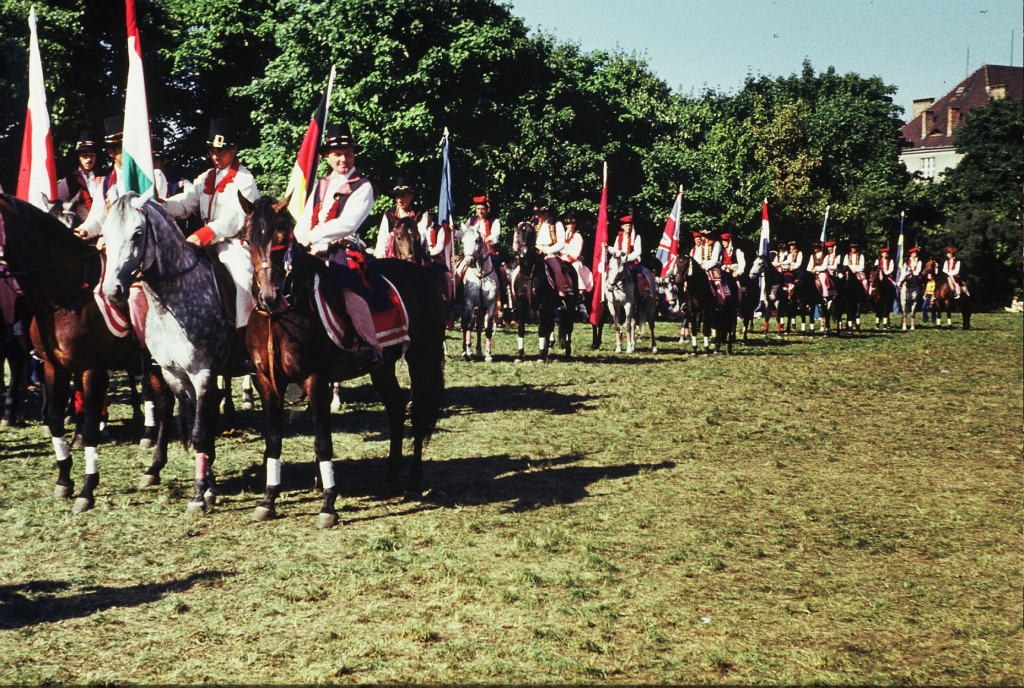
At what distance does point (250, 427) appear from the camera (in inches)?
535

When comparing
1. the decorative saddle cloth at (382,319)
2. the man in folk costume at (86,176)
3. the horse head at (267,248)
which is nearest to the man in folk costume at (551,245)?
the man in folk costume at (86,176)

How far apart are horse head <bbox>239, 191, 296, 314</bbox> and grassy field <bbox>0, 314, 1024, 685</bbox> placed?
213 centimetres

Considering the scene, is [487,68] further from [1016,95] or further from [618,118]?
[1016,95]

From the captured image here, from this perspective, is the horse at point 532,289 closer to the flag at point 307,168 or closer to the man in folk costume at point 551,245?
the man in folk costume at point 551,245

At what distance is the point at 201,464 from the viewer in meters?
9.27

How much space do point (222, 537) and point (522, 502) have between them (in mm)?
2970

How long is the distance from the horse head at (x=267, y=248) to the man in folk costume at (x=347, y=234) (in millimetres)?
543

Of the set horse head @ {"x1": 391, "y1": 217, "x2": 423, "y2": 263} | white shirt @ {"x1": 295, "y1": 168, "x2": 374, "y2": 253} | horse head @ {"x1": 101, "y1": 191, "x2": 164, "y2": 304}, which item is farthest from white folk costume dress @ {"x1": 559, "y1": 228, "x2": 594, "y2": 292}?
horse head @ {"x1": 101, "y1": 191, "x2": 164, "y2": 304}

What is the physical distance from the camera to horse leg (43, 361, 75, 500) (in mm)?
9656

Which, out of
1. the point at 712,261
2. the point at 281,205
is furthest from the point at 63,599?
the point at 712,261

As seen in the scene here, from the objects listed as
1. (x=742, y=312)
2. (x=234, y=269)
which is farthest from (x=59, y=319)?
(x=742, y=312)

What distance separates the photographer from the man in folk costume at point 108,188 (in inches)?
382

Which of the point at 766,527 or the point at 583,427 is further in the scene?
the point at 583,427

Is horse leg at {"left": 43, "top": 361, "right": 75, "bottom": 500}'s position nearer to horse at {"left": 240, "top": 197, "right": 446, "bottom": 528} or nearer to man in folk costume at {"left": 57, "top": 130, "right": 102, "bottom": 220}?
horse at {"left": 240, "top": 197, "right": 446, "bottom": 528}
